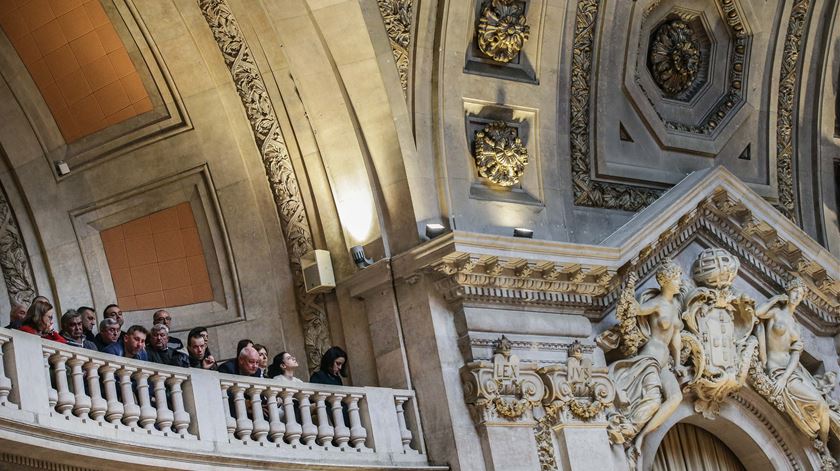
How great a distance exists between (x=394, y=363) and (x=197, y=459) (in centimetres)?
292

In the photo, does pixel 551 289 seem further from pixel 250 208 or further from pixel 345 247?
pixel 250 208

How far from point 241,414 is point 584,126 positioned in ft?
18.8

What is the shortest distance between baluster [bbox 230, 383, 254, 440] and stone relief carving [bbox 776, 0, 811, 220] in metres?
8.16

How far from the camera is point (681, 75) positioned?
17.8 m

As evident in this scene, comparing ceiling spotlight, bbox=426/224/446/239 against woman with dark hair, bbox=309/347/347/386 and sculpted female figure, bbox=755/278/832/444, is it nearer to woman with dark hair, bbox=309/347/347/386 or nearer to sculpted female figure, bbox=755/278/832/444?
woman with dark hair, bbox=309/347/347/386

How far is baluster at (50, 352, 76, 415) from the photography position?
10.9 meters

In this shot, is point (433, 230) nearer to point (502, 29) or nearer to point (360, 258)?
point (360, 258)

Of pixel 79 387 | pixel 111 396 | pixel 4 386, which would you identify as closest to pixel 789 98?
pixel 111 396

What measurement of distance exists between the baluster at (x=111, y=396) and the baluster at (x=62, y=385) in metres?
0.35

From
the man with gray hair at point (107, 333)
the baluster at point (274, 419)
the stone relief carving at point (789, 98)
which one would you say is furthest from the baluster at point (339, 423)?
the stone relief carving at point (789, 98)

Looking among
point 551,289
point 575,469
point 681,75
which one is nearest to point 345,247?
point 551,289

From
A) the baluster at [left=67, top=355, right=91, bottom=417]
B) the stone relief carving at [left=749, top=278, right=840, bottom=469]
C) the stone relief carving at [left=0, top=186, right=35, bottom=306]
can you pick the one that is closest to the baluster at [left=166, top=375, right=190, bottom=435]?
the baluster at [left=67, top=355, right=91, bottom=417]

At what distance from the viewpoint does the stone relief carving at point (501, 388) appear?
13.9 metres

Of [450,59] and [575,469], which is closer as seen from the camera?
[575,469]
